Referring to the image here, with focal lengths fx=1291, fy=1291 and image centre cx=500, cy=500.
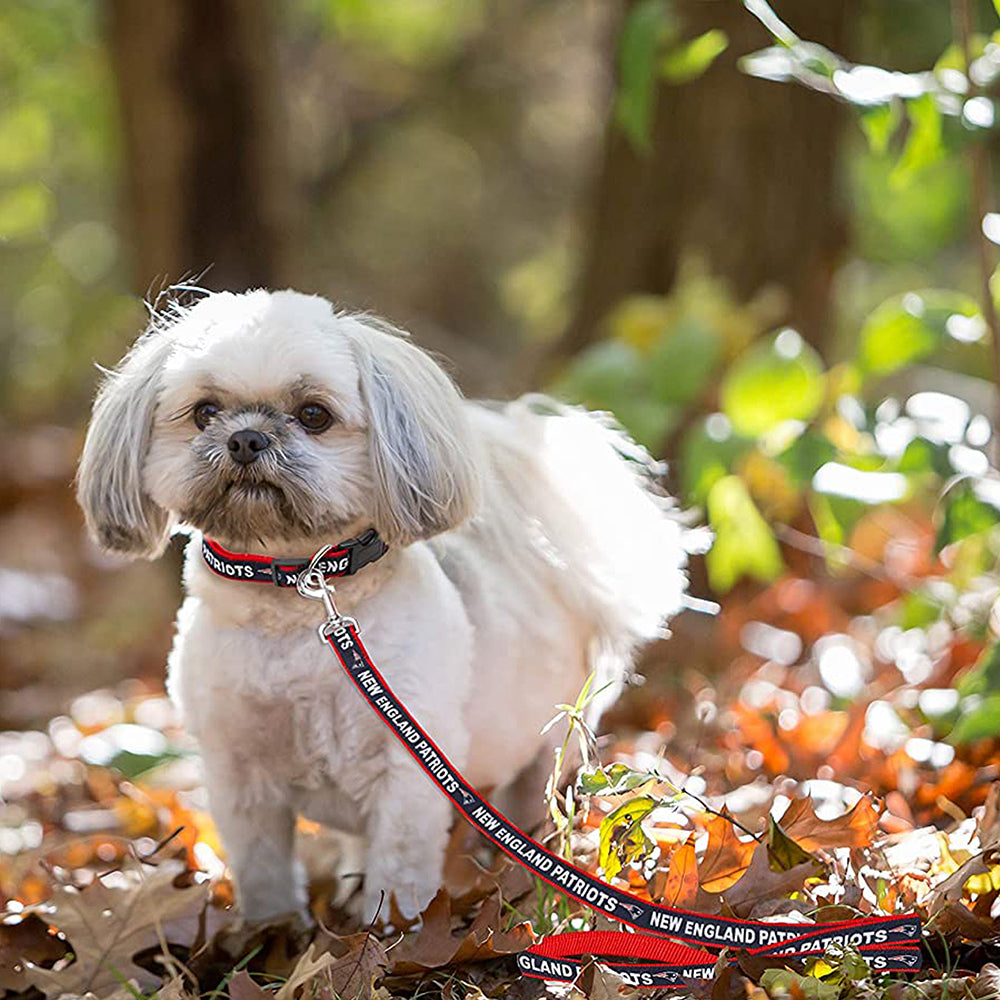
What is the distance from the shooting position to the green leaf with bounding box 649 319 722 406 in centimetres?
423

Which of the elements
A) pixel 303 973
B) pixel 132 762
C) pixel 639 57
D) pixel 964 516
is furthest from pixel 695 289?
pixel 303 973

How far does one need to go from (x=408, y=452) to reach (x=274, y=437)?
0.25 metres

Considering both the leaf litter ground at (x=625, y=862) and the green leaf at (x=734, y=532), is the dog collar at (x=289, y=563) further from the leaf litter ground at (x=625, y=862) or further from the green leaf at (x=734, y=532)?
the green leaf at (x=734, y=532)

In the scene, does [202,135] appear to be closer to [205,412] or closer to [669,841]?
[205,412]

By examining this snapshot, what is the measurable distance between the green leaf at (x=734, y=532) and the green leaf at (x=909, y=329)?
538 mm

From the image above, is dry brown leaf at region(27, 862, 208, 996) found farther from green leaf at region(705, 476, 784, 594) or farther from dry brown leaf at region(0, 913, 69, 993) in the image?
green leaf at region(705, 476, 784, 594)

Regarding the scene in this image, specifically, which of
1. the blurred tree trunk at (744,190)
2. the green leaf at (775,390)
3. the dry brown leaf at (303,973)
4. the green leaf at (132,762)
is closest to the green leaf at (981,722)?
the green leaf at (775,390)

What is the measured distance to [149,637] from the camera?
6.39 m

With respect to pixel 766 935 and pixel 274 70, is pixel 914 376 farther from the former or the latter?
pixel 766 935

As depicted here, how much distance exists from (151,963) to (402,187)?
968 cm

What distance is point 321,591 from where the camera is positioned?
8.00 ft

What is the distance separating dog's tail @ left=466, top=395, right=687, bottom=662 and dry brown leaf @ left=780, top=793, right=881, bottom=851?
62 cm

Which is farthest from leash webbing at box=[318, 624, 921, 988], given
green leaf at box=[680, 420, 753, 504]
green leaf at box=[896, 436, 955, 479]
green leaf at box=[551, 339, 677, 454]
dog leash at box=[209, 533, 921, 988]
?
green leaf at box=[551, 339, 677, 454]

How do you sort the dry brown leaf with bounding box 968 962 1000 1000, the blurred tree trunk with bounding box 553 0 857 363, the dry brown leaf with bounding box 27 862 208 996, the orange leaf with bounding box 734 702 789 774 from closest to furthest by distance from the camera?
the dry brown leaf with bounding box 968 962 1000 1000, the dry brown leaf with bounding box 27 862 208 996, the orange leaf with bounding box 734 702 789 774, the blurred tree trunk with bounding box 553 0 857 363
